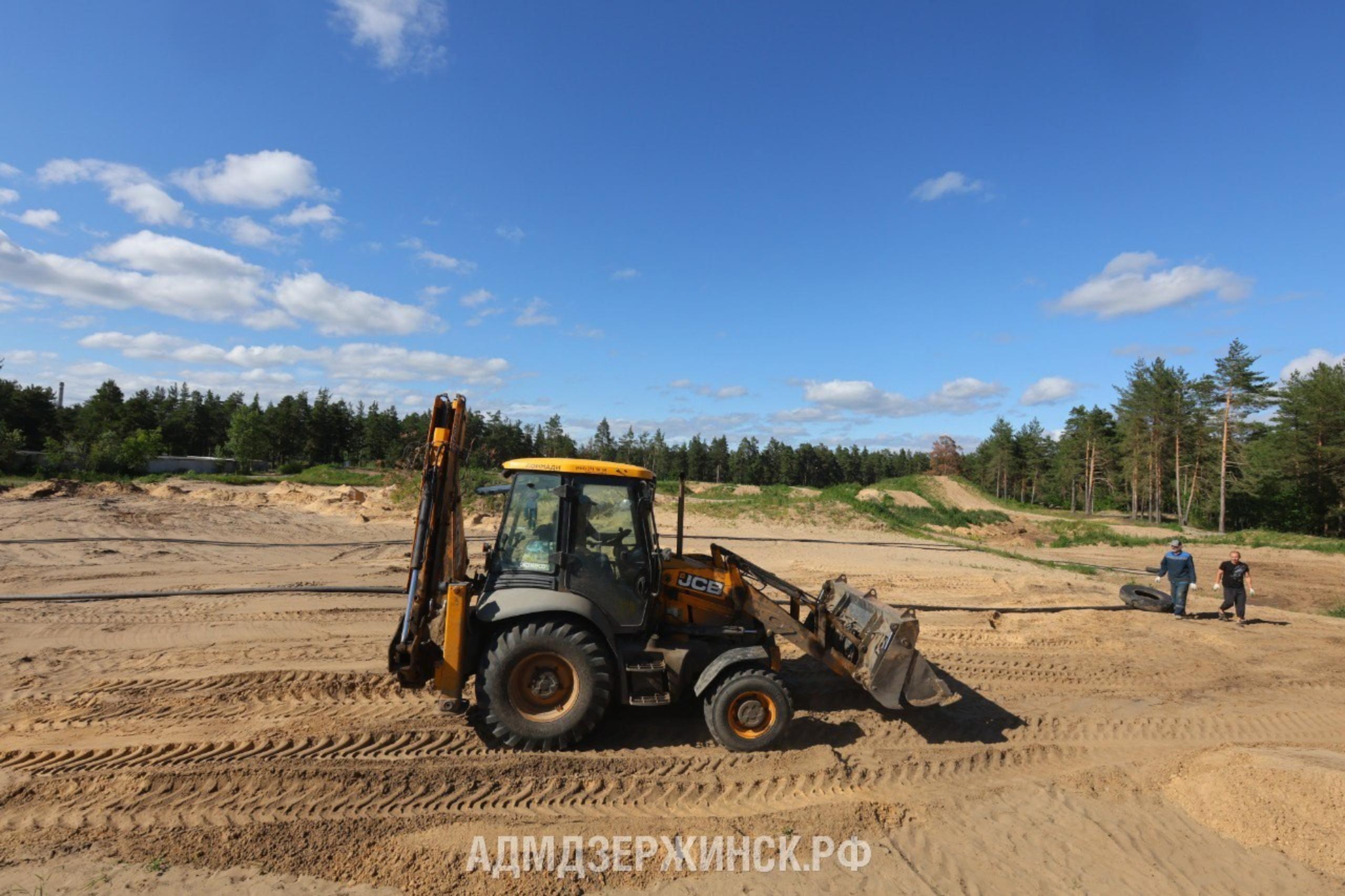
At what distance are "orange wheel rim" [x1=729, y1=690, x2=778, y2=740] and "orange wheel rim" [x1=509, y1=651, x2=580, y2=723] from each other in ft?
4.37

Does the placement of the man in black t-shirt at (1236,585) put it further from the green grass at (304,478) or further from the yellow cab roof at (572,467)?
the green grass at (304,478)

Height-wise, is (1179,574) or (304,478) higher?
(1179,574)

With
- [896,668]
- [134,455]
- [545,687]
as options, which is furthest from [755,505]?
[134,455]

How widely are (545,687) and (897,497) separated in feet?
102

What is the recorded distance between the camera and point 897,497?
33500 mm

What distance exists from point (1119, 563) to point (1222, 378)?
73.1 ft

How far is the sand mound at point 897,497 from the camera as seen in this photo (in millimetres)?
31219

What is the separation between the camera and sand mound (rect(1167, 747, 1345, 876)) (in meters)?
Answer: 4.41

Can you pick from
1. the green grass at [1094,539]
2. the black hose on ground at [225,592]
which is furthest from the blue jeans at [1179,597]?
the green grass at [1094,539]

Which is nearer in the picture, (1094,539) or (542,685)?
(542,685)

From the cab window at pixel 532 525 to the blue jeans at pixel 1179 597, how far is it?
1185 cm

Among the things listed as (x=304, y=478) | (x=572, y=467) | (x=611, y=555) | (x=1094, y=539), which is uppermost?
(x=572, y=467)

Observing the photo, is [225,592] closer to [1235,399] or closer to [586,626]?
[586,626]

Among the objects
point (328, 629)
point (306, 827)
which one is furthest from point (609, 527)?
point (328, 629)
